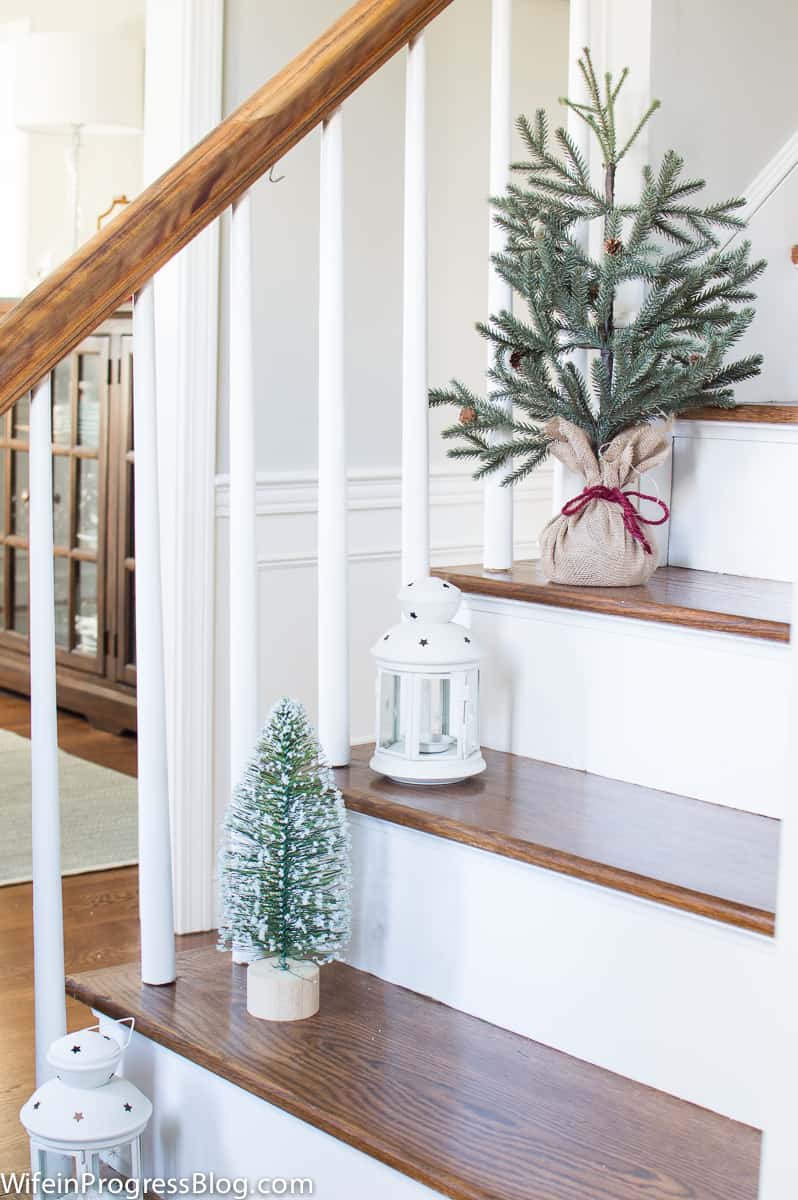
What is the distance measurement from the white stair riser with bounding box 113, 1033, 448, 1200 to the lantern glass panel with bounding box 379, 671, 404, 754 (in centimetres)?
40

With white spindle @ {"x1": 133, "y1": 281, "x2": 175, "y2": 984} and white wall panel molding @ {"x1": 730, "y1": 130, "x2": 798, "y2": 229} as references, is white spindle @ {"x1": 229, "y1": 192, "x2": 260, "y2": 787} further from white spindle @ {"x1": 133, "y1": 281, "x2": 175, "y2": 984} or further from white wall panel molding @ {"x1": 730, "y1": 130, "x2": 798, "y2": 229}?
white wall panel molding @ {"x1": 730, "y1": 130, "x2": 798, "y2": 229}

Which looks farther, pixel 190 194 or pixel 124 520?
pixel 124 520

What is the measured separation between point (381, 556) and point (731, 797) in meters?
1.89

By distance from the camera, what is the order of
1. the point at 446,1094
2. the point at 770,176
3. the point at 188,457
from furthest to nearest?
the point at 188,457, the point at 770,176, the point at 446,1094

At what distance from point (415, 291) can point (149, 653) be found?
517mm

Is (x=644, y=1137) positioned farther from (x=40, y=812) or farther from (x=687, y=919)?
(x=40, y=812)

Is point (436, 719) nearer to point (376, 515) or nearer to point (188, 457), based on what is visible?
point (188, 457)

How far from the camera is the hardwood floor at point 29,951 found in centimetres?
200

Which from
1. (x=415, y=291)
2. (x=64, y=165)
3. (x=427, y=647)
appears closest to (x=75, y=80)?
(x=64, y=165)

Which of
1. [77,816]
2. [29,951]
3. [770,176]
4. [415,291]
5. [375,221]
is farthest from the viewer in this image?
[77,816]

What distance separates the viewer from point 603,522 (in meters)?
1.64

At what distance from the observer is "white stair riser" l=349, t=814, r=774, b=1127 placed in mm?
1223

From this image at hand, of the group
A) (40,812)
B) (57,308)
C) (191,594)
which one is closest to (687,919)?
(40,812)

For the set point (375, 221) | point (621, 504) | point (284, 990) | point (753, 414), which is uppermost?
point (375, 221)
